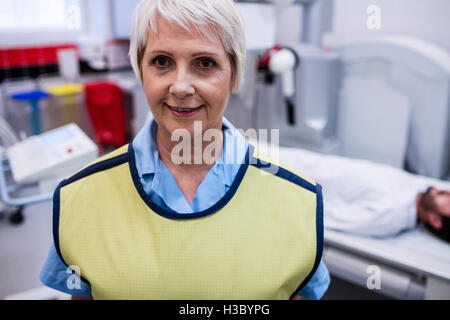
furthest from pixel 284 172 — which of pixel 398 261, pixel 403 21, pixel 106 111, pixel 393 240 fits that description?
pixel 106 111

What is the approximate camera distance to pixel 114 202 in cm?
79

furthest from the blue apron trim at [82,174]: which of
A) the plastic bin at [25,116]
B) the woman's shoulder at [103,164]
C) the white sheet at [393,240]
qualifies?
the plastic bin at [25,116]

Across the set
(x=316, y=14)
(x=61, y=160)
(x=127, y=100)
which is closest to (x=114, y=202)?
(x=61, y=160)

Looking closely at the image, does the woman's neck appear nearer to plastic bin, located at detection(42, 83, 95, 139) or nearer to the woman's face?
the woman's face

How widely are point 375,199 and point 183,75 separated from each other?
49.6 inches

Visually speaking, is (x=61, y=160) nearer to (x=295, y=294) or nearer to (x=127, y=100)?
(x=295, y=294)

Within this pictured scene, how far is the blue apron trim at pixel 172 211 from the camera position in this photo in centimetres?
76

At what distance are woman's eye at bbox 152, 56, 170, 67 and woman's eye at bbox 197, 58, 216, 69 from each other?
6 cm

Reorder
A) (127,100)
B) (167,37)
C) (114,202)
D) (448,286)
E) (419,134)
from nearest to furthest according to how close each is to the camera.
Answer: (167,37), (114,202), (448,286), (419,134), (127,100)

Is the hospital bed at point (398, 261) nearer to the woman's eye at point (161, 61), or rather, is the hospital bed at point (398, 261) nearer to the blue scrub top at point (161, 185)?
the blue scrub top at point (161, 185)

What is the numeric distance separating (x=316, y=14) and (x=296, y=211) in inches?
58.7

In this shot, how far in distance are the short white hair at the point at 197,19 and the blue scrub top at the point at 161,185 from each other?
0.59 ft

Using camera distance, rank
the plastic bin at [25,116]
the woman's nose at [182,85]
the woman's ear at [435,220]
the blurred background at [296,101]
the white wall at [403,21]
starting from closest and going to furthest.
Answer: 1. the woman's nose at [182,85]
2. the blurred background at [296,101]
3. the woman's ear at [435,220]
4. the white wall at [403,21]
5. the plastic bin at [25,116]

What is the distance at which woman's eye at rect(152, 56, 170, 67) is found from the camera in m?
0.71
